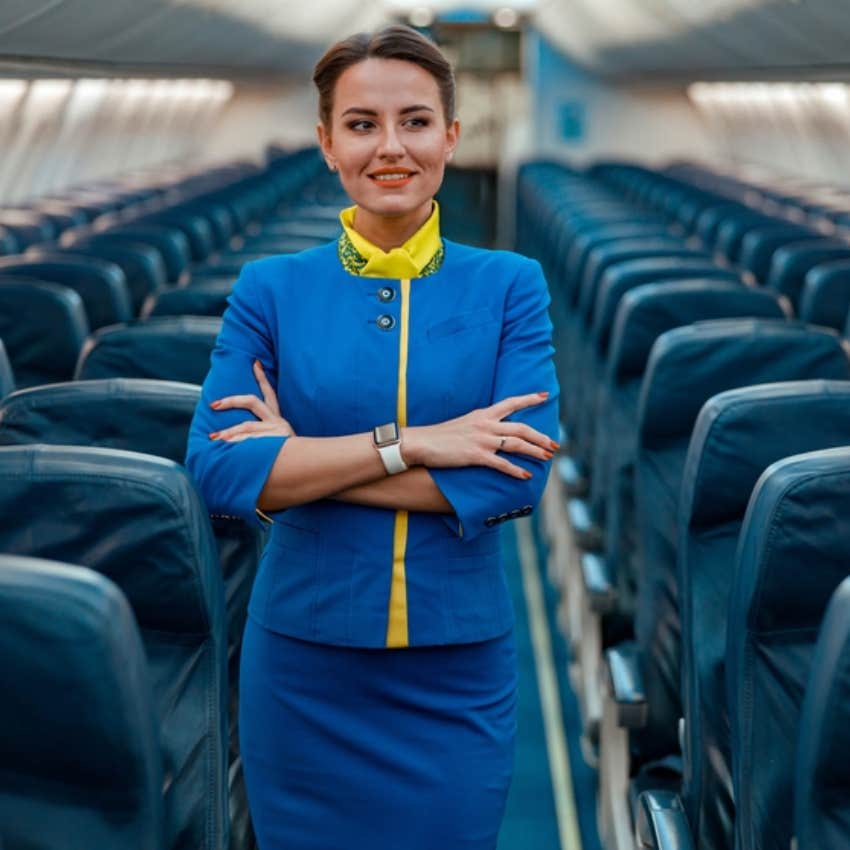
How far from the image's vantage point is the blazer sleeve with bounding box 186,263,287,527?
2.08m

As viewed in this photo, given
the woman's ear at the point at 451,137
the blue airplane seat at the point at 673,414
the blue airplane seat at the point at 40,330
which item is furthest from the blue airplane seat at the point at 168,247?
the woman's ear at the point at 451,137

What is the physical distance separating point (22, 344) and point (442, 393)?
8.89 feet

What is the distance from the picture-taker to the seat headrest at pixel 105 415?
2648 millimetres

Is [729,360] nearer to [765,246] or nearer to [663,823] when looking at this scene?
[663,823]

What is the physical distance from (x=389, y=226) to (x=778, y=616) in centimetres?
82

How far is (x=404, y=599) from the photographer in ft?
6.77

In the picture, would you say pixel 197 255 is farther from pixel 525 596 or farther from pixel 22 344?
pixel 22 344

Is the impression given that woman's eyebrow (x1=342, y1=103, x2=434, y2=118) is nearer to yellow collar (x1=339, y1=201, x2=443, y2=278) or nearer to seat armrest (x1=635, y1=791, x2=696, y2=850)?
yellow collar (x1=339, y1=201, x2=443, y2=278)

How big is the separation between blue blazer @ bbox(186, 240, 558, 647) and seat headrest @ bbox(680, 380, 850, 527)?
0.55 metres

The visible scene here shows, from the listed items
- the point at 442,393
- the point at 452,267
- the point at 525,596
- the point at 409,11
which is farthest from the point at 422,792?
the point at 409,11

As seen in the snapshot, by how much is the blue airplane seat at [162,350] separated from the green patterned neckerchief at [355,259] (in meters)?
1.25

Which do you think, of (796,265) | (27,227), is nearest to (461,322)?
(796,265)

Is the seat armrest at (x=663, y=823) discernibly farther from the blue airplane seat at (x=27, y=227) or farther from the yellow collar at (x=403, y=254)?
the blue airplane seat at (x=27, y=227)

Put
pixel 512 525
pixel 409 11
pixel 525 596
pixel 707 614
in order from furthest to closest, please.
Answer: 1. pixel 409 11
2. pixel 512 525
3. pixel 525 596
4. pixel 707 614
